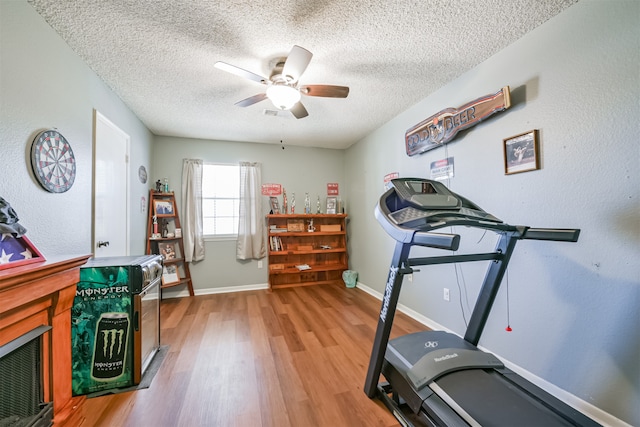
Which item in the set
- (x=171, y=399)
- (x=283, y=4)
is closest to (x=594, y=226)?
(x=283, y=4)

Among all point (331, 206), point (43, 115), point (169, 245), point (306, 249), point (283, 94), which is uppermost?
point (283, 94)

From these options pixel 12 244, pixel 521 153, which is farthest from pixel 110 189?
pixel 521 153

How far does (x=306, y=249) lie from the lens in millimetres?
4230

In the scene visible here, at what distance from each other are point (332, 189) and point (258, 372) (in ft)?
10.7

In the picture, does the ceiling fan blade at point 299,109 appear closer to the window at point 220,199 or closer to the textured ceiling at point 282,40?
the textured ceiling at point 282,40

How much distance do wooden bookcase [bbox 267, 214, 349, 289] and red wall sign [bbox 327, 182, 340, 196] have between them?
482mm

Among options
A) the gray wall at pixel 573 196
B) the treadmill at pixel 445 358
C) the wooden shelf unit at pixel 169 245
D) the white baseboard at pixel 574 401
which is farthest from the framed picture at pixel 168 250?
the white baseboard at pixel 574 401

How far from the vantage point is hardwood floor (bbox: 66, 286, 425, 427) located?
4.74ft

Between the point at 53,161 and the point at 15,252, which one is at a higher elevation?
the point at 53,161

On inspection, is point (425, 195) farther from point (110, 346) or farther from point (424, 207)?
point (110, 346)

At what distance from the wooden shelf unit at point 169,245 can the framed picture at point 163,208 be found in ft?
→ 0.04

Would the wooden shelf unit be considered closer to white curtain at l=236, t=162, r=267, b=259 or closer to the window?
the window

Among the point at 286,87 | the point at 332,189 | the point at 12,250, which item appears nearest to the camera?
the point at 12,250

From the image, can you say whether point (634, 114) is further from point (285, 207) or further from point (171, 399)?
point (285, 207)
